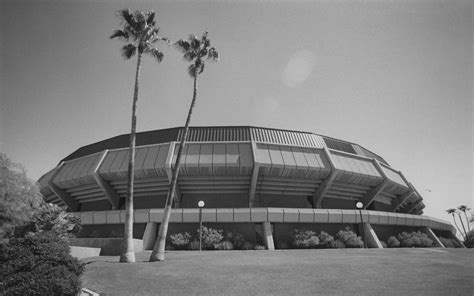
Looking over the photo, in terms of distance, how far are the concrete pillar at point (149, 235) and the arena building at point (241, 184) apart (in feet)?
0.27

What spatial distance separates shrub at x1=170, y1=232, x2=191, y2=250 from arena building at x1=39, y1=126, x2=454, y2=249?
1329 mm

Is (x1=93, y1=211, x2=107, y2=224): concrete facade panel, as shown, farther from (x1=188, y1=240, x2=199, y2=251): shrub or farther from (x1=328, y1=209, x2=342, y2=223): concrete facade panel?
(x1=328, y1=209, x2=342, y2=223): concrete facade panel

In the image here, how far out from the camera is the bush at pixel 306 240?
22656mm

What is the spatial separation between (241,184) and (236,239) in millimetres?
6106

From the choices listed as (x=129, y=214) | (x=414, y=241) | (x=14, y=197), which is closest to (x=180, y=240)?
(x=129, y=214)

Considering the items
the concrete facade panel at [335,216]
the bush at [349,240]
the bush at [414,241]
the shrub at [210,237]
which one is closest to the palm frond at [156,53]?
the shrub at [210,237]

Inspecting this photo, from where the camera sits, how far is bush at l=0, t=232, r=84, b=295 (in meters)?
6.77

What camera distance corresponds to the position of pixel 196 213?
909 inches

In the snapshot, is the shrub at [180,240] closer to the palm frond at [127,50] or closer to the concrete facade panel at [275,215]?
the concrete facade panel at [275,215]

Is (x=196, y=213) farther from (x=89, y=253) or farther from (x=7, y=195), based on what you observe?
(x=7, y=195)

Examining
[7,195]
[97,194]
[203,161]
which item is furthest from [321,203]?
[7,195]

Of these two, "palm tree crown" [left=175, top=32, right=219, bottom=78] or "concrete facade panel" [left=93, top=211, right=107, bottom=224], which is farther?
"concrete facade panel" [left=93, top=211, right=107, bottom=224]

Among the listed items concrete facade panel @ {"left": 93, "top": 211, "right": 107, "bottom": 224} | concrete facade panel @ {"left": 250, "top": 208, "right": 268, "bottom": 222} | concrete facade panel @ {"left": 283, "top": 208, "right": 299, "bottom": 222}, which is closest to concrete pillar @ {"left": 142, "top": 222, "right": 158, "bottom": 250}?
concrete facade panel @ {"left": 93, "top": 211, "right": 107, "bottom": 224}

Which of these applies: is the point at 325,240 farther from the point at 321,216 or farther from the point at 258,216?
the point at 258,216
